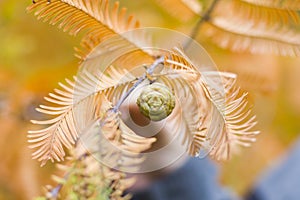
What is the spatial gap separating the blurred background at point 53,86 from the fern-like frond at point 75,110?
21cm

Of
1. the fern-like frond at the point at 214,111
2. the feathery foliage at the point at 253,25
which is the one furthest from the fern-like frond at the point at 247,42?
the fern-like frond at the point at 214,111

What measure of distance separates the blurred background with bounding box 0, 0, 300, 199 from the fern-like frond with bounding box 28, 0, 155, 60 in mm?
162

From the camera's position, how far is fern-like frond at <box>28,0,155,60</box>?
0.37 metres

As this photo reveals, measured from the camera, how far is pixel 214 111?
36cm

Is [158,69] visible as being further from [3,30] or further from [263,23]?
[3,30]

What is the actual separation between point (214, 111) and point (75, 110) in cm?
9

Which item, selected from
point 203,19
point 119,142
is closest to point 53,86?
point 203,19

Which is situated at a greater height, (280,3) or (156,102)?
(280,3)

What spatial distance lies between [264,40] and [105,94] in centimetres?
20

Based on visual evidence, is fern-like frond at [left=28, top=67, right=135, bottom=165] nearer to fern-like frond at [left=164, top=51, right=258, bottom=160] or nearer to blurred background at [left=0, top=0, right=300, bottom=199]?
fern-like frond at [left=164, top=51, right=258, bottom=160]

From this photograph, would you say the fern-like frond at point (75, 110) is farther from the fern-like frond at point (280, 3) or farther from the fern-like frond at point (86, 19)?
the fern-like frond at point (280, 3)

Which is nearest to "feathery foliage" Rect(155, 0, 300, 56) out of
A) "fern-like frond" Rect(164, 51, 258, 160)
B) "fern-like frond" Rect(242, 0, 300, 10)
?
"fern-like frond" Rect(242, 0, 300, 10)

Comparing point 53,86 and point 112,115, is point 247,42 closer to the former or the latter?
point 112,115

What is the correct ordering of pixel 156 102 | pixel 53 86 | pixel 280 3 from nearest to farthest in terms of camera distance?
pixel 156 102, pixel 280 3, pixel 53 86
